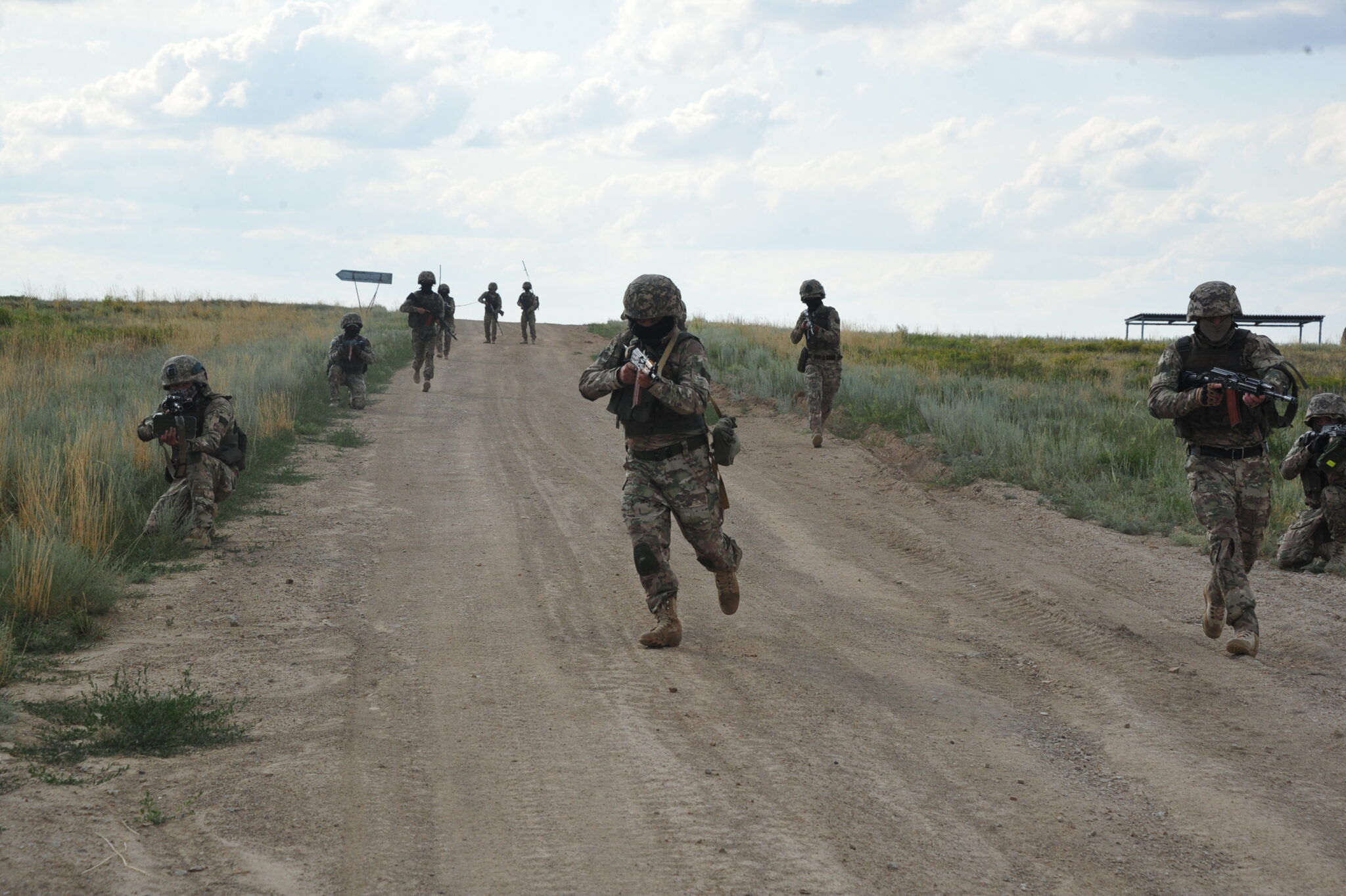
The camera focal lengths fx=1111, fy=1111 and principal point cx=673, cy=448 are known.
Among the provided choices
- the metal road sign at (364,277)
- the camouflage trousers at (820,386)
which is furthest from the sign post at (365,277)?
the camouflage trousers at (820,386)

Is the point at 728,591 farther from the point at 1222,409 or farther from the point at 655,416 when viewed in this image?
the point at 1222,409

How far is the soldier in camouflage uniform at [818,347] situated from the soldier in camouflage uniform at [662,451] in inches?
289

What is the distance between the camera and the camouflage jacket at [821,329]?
45.3 ft

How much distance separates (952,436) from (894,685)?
332 inches

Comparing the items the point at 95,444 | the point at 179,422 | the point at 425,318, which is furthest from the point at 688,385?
the point at 425,318

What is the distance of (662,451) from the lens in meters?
6.29

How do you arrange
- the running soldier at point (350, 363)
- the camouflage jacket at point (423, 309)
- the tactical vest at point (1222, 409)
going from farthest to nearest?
1. the camouflage jacket at point (423, 309)
2. the running soldier at point (350, 363)
3. the tactical vest at point (1222, 409)

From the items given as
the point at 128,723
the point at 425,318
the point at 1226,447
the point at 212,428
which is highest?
the point at 425,318

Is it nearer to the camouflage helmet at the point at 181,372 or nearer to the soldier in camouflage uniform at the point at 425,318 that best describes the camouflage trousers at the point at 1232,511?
the camouflage helmet at the point at 181,372

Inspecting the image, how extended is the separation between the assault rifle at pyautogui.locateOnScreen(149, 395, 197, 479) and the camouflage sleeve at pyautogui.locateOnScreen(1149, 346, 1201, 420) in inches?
272

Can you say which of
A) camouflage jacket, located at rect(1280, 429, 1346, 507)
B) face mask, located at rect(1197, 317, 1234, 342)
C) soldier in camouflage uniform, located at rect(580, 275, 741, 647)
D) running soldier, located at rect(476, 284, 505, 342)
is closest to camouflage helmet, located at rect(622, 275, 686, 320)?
soldier in camouflage uniform, located at rect(580, 275, 741, 647)

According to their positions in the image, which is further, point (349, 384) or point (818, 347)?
point (349, 384)

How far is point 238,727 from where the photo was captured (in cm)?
492

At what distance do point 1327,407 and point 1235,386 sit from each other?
10.9 ft
